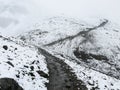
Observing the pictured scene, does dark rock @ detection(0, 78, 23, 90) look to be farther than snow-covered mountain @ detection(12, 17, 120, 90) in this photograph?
No

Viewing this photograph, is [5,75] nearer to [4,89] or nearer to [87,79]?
[4,89]

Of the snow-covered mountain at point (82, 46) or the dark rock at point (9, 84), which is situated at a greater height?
the dark rock at point (9, 84)

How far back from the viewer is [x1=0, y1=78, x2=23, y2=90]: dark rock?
56.2 ft

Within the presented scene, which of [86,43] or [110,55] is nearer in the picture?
[110,55]

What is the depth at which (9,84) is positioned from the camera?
17.8 metres

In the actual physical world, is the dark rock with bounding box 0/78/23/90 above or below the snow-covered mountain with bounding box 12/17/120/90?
above

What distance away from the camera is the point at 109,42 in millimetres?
100750

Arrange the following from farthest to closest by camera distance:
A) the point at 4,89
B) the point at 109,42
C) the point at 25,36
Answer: the point at 25,36, the point at 109,42, the point at 4,89

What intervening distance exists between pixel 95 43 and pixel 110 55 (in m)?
12.3

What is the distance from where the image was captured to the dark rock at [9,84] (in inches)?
674

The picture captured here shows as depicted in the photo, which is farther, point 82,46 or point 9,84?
point 82,46

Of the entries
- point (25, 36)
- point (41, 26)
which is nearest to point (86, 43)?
point (25, 36)

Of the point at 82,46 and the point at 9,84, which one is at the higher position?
the point at 9,84

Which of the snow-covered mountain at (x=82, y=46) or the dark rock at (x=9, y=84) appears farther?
the snow-covered mountain at (x=82, y=46)
